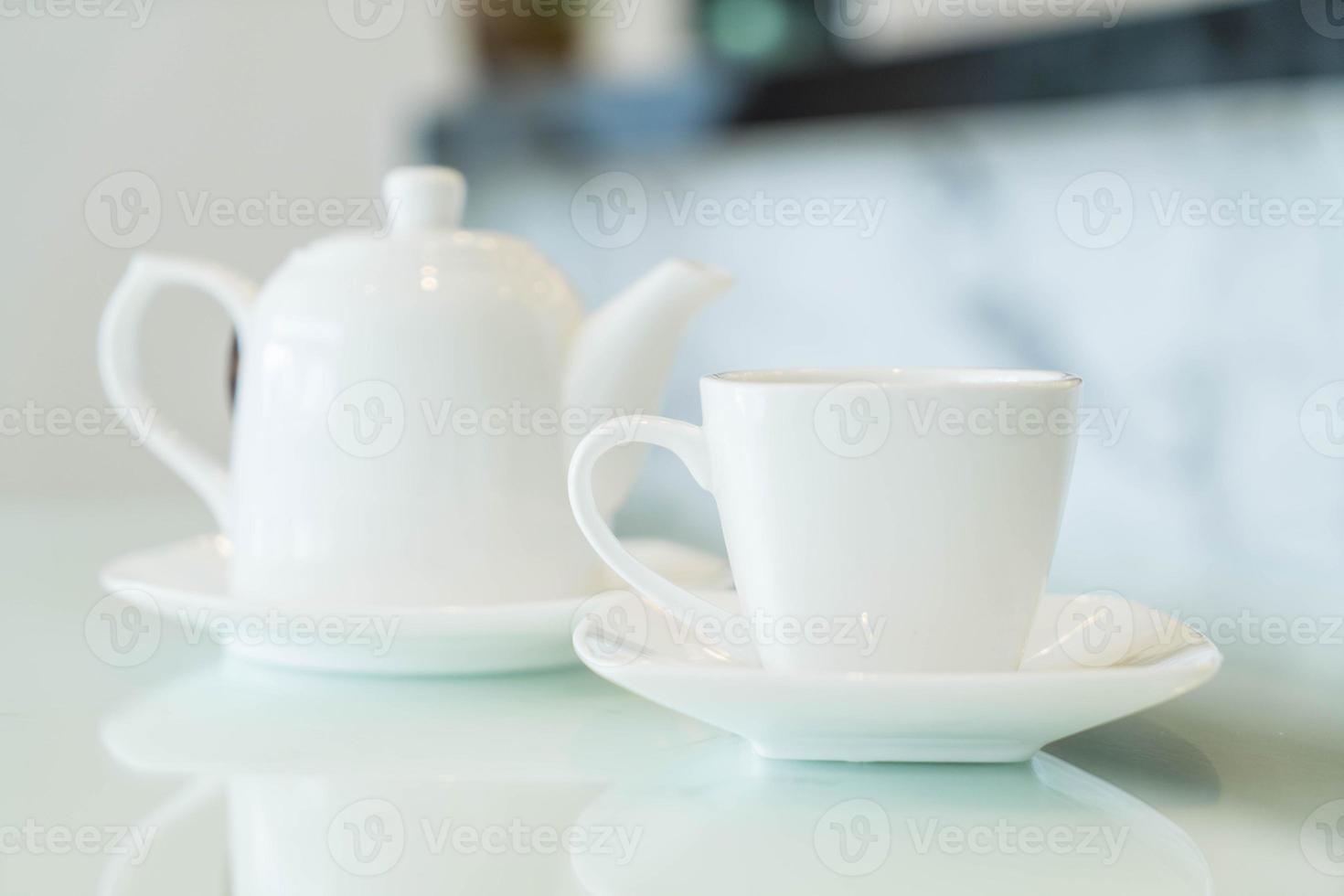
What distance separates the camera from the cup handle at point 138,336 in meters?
0.61

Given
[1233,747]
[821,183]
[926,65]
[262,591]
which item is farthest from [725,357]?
[1233,747]

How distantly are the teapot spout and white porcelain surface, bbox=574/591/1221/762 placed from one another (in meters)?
0.16

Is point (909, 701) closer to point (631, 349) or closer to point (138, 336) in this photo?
point (631, 349)

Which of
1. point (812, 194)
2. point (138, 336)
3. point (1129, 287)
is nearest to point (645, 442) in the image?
point (138, 336)

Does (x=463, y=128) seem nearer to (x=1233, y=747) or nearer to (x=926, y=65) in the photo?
(x=926, y=65)

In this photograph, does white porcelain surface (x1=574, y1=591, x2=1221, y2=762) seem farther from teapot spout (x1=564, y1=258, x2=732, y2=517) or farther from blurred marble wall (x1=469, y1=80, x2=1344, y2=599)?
blurred marble wall (x1=469, y1=80, x2=1344, y2=599)

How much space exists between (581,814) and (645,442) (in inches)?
4.8

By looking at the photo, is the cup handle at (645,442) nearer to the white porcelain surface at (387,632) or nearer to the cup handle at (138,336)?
the white porcelain surface at (387,632)

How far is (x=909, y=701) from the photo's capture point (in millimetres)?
376

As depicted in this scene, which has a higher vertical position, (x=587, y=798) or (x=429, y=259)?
(x=429, y=259)

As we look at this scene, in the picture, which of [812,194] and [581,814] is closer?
[581,814]

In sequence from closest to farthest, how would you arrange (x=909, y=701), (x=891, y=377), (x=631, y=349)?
1. (x=909, y=701)
2. (x=891, y=377)
3. (x=631, y=349)

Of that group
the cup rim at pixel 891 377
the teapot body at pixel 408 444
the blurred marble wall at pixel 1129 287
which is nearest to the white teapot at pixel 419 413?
the teapot body at pixel 408 444

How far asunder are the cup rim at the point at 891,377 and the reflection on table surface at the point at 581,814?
0.11 m
